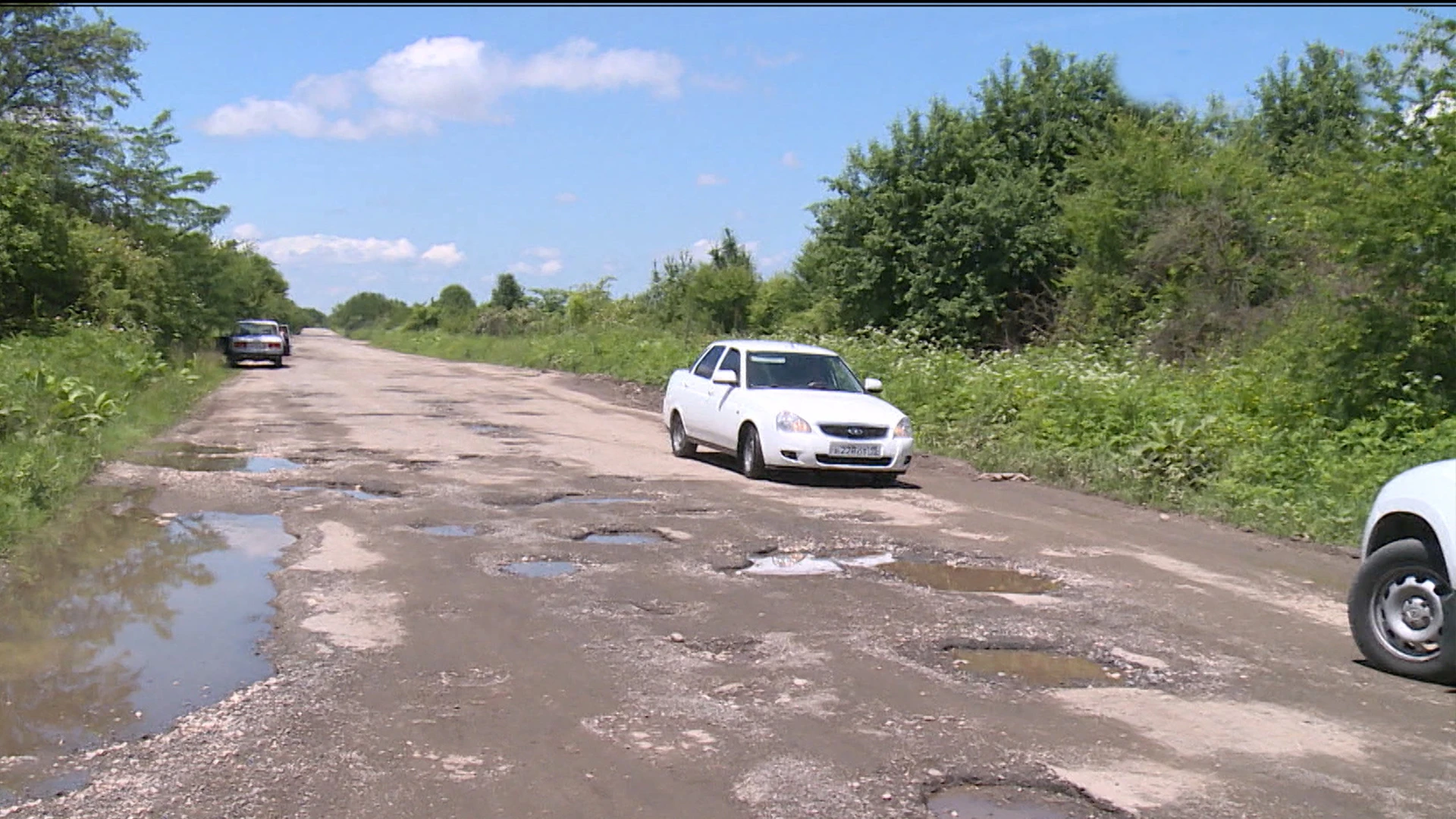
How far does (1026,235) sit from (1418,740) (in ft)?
82.8

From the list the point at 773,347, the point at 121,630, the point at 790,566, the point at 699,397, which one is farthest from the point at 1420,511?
the point at 699,397

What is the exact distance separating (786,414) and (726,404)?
1335 millimetres

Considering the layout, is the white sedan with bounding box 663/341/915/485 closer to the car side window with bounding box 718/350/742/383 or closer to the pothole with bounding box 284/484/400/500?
the car side window with bounding box 718/350/742/383

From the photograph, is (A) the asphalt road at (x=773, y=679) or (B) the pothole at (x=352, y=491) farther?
(B) the pothole at (x=352, y=491)

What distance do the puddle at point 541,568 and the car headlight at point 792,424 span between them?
4976 millimetres

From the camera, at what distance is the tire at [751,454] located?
540 inches

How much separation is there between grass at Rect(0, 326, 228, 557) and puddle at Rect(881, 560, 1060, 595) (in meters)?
6.47

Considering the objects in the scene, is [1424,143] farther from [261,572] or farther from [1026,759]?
[261,572]

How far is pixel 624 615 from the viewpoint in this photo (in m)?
7.23

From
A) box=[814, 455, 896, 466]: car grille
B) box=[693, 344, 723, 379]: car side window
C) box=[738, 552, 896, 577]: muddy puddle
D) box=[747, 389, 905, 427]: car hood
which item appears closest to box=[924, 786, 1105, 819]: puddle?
box=[738, 552, 896, 577]: muddy puddle

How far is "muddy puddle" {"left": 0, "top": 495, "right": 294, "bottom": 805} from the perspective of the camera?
5.14 m

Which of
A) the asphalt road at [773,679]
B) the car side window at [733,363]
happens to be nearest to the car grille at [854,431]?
the asphalt road at [773,679]

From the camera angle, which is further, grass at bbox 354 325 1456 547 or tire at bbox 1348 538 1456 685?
grass at bbox 354 325 1456 547

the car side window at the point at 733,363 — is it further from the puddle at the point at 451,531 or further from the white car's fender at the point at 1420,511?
the white car's fender at the point at 1420,511
